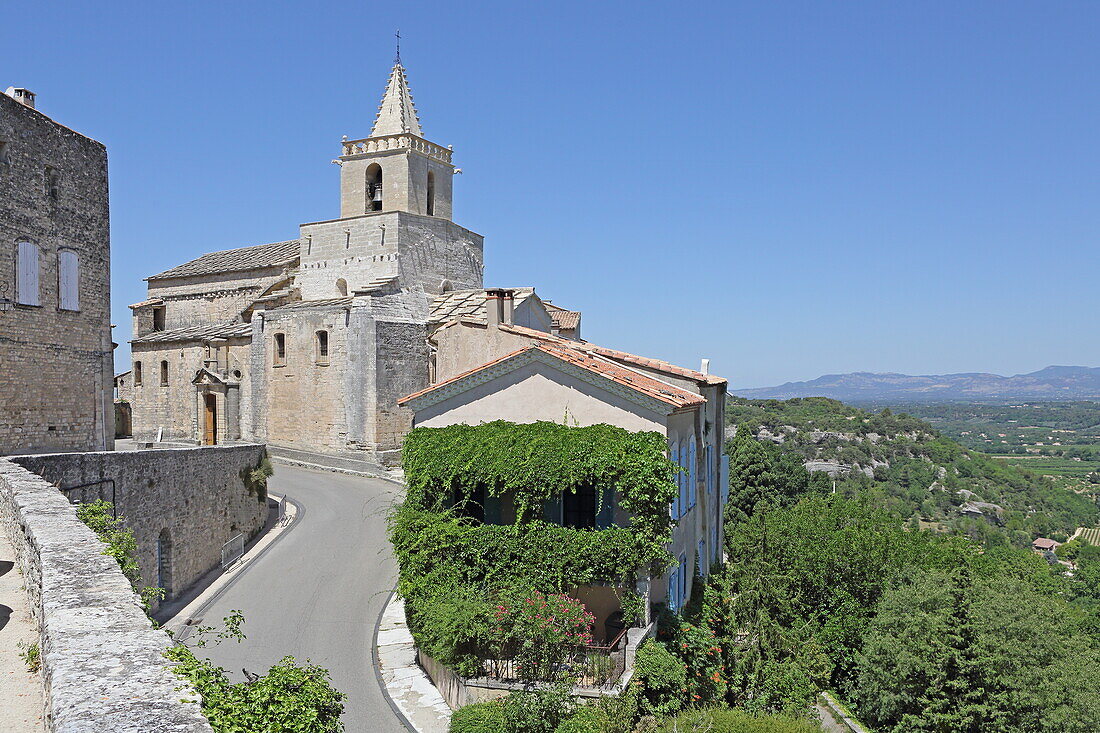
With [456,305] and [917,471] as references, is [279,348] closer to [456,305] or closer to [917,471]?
[456,305]

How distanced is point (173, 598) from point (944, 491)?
102 meters

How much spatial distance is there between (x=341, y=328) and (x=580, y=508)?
22.1m

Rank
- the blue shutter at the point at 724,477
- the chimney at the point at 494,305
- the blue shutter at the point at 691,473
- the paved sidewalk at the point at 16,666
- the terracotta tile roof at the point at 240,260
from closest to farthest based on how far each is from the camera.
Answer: the paved sidewalk at the point at 16,666, the blue shutter at the point at 691,473, the chimney at the point at 494,305, the blue shutter at the point at 724,477, the terracotta tile roof at the point at 240,260

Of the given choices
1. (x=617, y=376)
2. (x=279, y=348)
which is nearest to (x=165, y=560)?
(x=617, y=376)

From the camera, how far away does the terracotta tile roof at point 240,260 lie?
43.7 m

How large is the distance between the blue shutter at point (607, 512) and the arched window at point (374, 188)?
88.5 ft

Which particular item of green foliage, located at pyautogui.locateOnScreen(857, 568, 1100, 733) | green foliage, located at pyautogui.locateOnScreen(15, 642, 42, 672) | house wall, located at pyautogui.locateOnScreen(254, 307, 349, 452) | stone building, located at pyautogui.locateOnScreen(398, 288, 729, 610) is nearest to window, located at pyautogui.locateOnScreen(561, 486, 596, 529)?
stone building, located at pyautogui.locateOnScreen(398, 288, 729, 610)

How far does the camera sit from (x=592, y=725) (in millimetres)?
14023

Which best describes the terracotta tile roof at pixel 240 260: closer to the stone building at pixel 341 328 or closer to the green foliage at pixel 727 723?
the stone building at pixel 341 328

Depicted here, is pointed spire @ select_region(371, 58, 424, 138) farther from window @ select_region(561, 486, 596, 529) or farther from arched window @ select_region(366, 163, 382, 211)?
window @ select_region(561, 486, 596, 529)

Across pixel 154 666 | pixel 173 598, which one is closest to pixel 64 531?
pixel 154 666

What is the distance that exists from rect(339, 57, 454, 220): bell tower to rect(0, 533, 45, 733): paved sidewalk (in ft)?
103

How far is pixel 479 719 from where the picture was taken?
13.9m

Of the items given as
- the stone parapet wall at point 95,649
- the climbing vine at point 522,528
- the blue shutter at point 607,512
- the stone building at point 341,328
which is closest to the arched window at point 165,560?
the climbing vine at point 522,528
